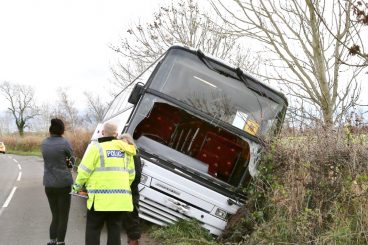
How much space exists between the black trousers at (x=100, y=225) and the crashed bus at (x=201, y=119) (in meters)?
1.80

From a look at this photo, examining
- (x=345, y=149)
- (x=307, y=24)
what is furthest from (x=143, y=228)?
(x=307, y=24)

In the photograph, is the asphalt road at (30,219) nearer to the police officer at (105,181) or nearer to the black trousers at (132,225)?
the black trousers at (132,225)

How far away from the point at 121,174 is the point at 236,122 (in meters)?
3.17

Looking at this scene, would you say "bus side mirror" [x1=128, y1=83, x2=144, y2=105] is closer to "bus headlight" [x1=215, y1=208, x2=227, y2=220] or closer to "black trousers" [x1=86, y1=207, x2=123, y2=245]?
"bus headlight" [x1=215, y1=208, x2=227, y2=220]

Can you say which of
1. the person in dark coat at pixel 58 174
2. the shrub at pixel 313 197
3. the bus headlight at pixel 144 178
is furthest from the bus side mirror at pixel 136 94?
the shrub at pixel 313 197

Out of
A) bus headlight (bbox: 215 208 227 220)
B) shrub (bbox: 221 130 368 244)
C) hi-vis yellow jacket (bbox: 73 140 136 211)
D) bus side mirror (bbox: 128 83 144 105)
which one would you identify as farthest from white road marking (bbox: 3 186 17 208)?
hi-vis yellow jacket (bbox: 73 140 136 211)

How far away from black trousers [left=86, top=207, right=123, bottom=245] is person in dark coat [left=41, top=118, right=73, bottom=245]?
1192 mm

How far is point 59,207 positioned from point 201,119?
9.13 feet

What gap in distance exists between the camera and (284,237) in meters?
6.13

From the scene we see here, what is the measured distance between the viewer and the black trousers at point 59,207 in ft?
21.8

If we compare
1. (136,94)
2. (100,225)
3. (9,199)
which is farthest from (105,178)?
(9,199)

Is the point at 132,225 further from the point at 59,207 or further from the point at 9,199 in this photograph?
the point at 9,199

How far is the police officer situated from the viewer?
538cm

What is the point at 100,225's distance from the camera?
18.3ft
